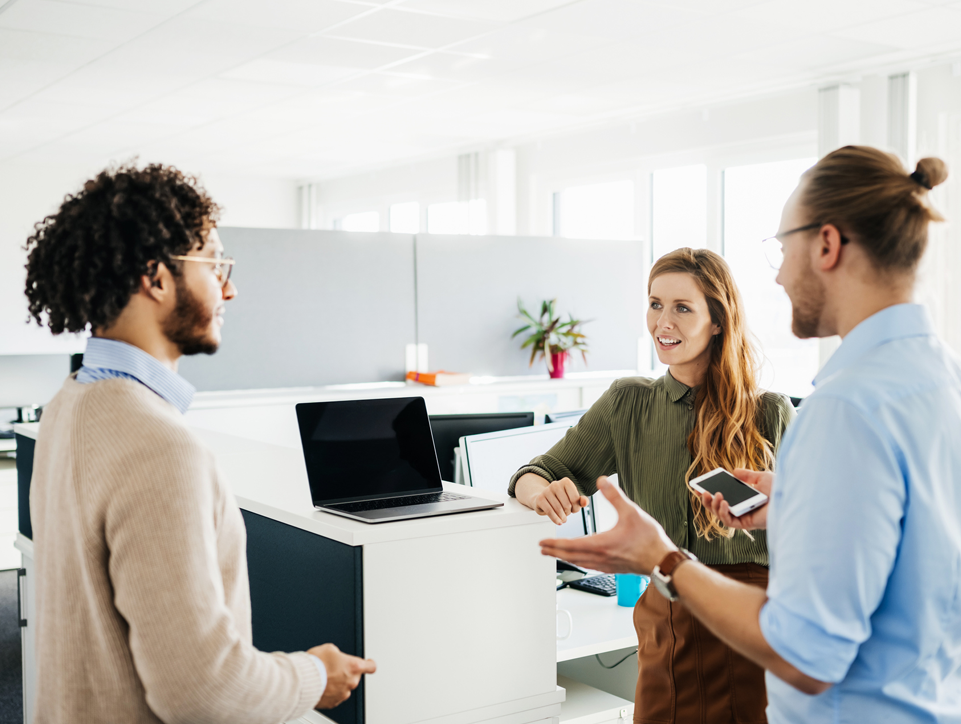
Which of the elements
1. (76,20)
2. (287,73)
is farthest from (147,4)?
(287,73)

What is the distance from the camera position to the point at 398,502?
1363 millimetres

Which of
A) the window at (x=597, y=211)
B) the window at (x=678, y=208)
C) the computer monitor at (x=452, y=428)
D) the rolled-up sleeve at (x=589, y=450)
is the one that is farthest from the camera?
the window at (x=597, y=211)

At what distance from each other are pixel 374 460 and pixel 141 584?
53cm

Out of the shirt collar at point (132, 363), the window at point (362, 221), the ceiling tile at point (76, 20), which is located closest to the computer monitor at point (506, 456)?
the shirt collar at point (132, 363)

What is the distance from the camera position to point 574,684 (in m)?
2.01

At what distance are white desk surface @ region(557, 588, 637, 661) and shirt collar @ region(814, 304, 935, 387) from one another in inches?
44.0

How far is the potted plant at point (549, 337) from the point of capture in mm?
5031

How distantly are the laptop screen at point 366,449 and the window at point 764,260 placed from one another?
445cm

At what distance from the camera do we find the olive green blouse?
62.3 inches

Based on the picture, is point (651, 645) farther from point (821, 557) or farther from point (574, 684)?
point (821, 557)

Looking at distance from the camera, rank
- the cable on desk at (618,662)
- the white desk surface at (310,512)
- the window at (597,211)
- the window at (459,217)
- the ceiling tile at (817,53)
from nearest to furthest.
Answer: the white desk surface at (310,512), the cable on desk at (618,662), the ceiling tile at (817,53), the window at (597,211), the window at (459,217)

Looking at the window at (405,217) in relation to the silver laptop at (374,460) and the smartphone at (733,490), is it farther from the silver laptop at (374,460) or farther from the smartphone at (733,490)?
the smartphone at (733,490)

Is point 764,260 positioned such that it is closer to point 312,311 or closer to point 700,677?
point 312,311

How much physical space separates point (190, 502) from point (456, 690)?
57cm
